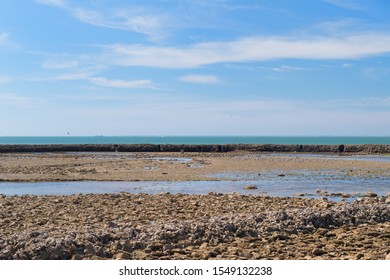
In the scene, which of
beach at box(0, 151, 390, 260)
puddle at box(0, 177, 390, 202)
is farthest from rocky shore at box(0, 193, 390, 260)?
puddle at box(0, 177, 390, 202)

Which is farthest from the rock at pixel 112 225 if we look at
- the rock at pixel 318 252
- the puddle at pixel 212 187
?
the puddle at pixel 212 187

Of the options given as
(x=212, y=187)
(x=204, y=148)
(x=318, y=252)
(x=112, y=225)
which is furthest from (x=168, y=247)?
(x=204, y=148)

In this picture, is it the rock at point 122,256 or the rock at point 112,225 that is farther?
the rock at point 112,225

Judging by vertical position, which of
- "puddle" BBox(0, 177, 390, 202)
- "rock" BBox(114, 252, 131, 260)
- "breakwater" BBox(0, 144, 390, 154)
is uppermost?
"breakwater" BBox(0, 144, 390, 154)

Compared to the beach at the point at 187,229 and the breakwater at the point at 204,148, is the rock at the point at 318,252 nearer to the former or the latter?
the beach at the point at 187,229

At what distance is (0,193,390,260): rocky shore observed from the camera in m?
10.2

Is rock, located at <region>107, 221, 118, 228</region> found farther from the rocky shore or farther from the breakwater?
the breakwater

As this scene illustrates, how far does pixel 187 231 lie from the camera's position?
1192 centimetres

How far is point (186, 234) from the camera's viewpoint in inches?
464

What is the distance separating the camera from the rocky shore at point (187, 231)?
33.5 ft

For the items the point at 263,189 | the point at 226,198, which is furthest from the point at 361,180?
the point at 226,198

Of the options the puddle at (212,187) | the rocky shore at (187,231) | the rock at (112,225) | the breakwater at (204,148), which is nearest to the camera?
the rocky shore at (187,231)

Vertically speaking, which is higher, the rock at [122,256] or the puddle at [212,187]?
the rock at [122,256]
